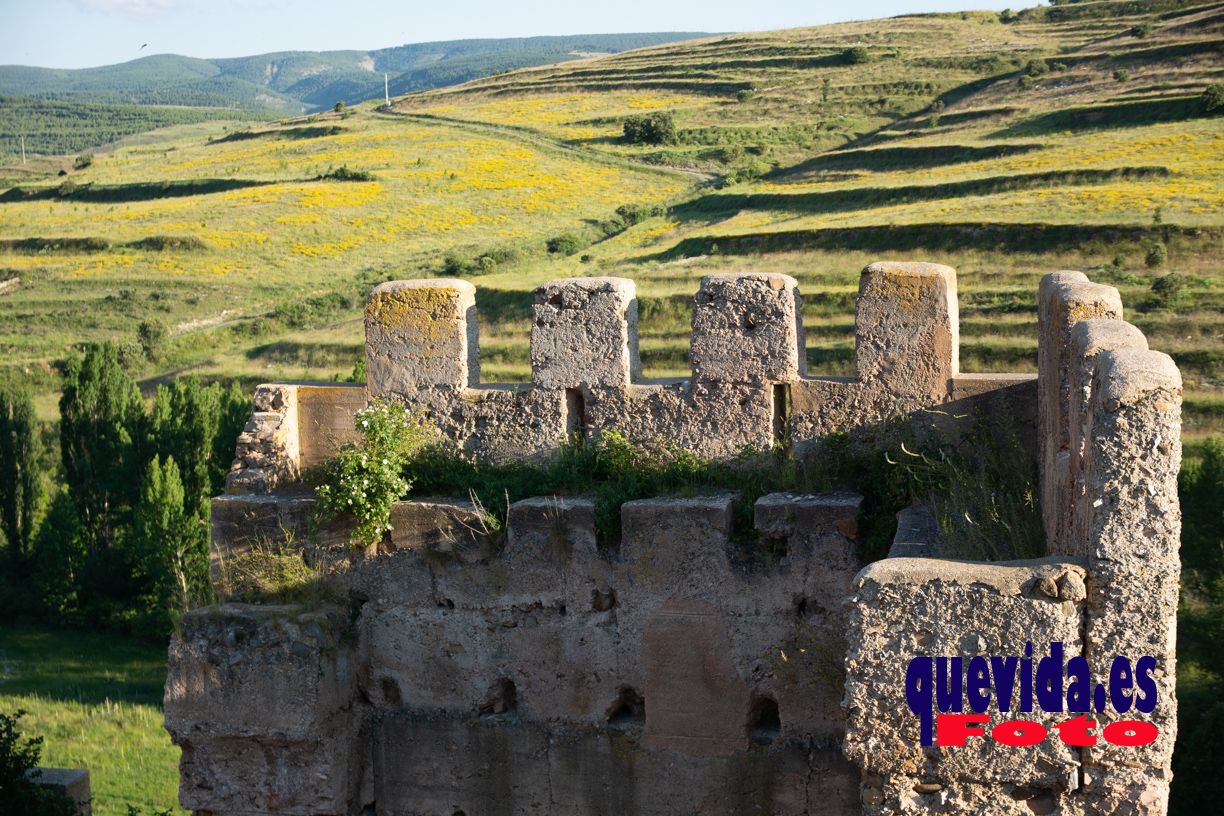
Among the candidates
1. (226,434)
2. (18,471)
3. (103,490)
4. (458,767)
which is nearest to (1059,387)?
(458,767)

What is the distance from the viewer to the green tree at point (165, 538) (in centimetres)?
3073

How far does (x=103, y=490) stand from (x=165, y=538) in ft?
11.7

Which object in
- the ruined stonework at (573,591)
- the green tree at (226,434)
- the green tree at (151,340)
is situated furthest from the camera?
the green tree at (151,340)

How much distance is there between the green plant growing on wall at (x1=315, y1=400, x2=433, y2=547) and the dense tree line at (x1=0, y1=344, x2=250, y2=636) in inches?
976

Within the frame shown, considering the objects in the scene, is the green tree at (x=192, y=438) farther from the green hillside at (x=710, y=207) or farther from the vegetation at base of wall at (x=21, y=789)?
the vegetation at base of wall at (x=21, y=789)

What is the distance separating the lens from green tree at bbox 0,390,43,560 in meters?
32.2

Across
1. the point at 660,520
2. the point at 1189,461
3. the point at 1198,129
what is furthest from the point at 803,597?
the point at 1198,129

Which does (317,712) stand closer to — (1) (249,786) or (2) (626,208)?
(1) (249,786)

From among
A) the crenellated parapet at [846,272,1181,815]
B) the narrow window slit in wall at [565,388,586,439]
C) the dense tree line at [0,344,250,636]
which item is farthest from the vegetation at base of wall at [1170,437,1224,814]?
the dense tree line at [0,344,250,636]

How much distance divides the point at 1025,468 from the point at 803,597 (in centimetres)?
125

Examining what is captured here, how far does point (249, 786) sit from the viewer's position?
732 cm

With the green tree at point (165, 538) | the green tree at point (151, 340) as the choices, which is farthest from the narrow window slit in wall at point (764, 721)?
the green tree at point (151, 340)

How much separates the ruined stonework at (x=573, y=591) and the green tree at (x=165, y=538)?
24060 mm

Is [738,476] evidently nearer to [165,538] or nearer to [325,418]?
[325,418]
